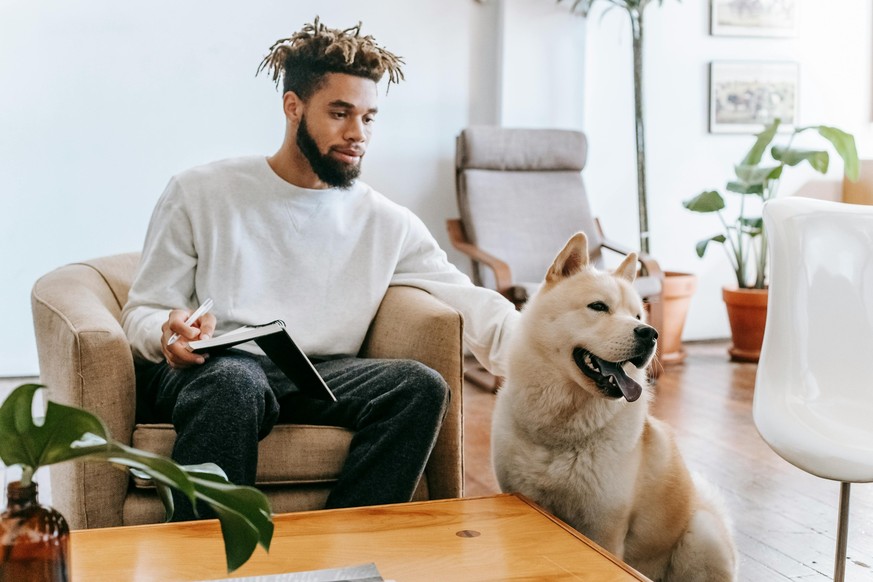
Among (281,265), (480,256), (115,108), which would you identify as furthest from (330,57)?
(115,108)

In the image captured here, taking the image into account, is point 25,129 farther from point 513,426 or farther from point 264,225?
point 513,426

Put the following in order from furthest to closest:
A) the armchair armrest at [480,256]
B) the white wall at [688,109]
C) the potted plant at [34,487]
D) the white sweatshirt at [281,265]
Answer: the white wall at [688,109], the armchair armrest at [480,256], the white sweatshirt at [281,265], the potted plant at [34,487]

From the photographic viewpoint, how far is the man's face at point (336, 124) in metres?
2.08

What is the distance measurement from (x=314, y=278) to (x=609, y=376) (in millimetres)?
762

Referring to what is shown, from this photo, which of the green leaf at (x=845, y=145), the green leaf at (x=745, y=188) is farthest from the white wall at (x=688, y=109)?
the green leaf at (x=845, y=145)

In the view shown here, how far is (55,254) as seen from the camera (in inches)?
153

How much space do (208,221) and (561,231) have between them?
246 cm

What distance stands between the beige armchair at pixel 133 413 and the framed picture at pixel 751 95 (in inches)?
128

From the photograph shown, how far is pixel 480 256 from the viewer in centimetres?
386

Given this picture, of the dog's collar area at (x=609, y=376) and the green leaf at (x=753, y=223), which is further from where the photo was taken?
the green leaf at (x=753, y=223)

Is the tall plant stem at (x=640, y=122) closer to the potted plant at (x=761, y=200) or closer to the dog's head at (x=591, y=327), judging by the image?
the potted plant at (x=761, y=200)

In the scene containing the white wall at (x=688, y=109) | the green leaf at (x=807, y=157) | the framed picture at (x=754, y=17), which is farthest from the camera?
the framed picture at (x=754, y=17)

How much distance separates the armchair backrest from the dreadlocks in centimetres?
197

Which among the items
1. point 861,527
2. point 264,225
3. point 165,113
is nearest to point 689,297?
point 861,527
